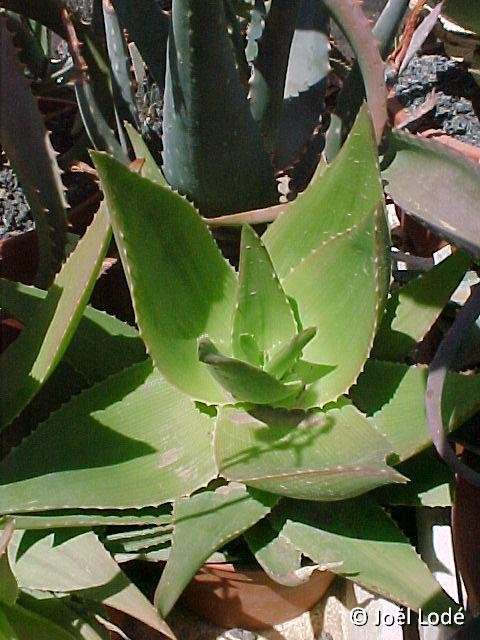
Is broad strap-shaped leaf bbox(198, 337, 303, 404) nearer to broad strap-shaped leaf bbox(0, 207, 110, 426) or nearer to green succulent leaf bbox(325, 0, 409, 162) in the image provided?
broad strap-shaped leaf bbox(0, 207, 110, 426)

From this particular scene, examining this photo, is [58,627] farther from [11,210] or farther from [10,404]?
[11,210]

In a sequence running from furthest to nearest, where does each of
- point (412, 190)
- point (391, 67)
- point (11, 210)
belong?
point (11, 210) < point (391, 67) < point (412, 190)

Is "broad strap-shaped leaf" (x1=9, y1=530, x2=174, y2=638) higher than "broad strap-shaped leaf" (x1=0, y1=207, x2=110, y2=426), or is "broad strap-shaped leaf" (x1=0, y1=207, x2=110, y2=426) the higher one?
"broad strap-shaped leaf" (x1=0, y1=207, x2=110, y2=426)

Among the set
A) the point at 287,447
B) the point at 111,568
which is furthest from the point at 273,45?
the point at 111,568

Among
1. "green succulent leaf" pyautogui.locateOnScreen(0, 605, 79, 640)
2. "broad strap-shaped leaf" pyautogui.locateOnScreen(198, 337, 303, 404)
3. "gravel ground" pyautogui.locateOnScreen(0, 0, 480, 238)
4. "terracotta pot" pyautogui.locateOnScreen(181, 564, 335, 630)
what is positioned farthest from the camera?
"gravel ground" pyautogui.locateOnScreen(0, 0, 480, 238)

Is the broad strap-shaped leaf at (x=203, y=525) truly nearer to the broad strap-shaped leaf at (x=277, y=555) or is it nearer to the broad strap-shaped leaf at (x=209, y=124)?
the broad strap-shaped leaf at (x=277, y=555)

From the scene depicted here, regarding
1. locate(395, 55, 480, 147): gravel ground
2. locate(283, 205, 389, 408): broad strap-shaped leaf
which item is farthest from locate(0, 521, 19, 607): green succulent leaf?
locate(395, 55, 480, 147): gravel ground

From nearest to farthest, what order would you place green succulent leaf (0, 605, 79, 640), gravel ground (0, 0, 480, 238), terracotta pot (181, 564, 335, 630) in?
green succulent leaf (0, 605, 79, 640) < terracotta pot (181, 564, 335, 630) < gravel ground (0, 0, 480, 238)

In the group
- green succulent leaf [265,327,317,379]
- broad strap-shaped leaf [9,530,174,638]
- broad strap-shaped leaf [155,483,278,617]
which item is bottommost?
broad strap-shaped leaf [9,530,174,638]
